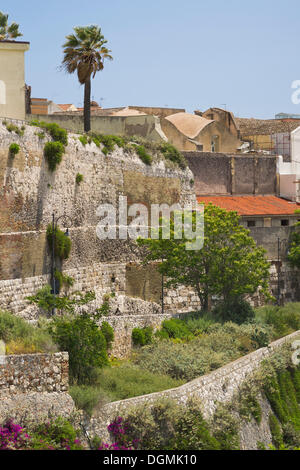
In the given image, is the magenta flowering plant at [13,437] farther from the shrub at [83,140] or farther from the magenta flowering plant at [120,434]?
the shrub at [83,140]

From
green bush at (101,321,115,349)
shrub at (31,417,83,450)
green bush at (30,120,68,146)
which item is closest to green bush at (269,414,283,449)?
green bush at (101,321,115,349)

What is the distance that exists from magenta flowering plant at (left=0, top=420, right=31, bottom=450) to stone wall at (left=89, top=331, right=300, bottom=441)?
176 centimetres

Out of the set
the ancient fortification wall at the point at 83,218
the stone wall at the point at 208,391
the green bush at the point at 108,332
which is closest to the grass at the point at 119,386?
the stone wall at the point at 208,391

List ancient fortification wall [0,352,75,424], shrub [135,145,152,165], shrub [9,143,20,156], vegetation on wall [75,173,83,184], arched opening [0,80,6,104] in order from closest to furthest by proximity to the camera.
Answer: ancient fortification wall [0,352,75,424] < shrub [9,143,20,156] < vegetation on wall [75,173,83,184] < arched opening [0,80,6,104] < shrub [135,145,152,165]

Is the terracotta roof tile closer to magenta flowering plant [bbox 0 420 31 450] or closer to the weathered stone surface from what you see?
Result: the weathered stone surface

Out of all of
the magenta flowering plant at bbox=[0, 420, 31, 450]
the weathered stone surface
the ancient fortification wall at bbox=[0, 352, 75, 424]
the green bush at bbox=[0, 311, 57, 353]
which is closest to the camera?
the magenta flowering plant at bbox=[0, 420, 31, 450]

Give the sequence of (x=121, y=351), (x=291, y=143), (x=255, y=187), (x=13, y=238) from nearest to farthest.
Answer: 1. (x=121, y=351)
2. (x=13, y=238)
3. (x=255, y=187)
4. (x=291, y=143)

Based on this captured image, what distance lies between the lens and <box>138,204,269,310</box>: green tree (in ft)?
108

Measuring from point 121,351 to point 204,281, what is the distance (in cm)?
777

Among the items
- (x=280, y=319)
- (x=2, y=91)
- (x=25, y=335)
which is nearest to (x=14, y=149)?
(x=2, y=91)

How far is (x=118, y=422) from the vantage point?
18469 mm

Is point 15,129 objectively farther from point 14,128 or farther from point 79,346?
point 79,346

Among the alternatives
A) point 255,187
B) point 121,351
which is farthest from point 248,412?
point 255,187
